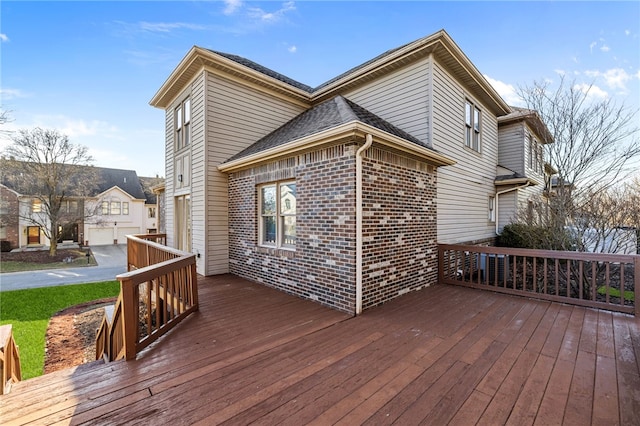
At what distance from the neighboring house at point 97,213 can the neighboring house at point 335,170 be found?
62.7ft

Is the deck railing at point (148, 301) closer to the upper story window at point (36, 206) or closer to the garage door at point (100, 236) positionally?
the upper story window at point (36, 206)

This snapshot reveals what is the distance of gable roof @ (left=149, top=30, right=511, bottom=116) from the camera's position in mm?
6723

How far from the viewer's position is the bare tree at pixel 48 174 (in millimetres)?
18562

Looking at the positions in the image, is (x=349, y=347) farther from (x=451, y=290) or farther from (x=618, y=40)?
(x=618, y=40)

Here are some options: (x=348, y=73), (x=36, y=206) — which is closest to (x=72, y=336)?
(x=348, y=73)

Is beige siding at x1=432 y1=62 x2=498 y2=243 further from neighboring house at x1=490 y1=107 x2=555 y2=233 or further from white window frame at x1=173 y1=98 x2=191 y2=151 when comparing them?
white window frame at x1=173 y1=98 x2=191 y2=151

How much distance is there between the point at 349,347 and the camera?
10.9 ft

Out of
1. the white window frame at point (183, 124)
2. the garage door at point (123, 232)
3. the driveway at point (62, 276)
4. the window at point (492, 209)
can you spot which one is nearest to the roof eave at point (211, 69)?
the white window frame at point (183, 124)

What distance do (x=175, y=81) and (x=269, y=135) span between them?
315 centimetres

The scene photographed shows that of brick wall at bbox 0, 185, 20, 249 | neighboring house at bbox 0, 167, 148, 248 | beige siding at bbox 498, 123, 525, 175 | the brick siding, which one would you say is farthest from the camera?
neighboring house at bbox 0, 167, 148, 248

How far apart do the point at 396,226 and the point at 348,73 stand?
5.32 meters

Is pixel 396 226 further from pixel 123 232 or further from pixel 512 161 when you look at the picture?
pixel 123 232

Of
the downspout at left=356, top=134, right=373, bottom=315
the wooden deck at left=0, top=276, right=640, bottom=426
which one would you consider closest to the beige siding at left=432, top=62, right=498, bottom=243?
the downspout at left=356, top=134, right=373, bottom=315

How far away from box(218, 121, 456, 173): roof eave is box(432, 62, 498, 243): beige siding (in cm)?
125
